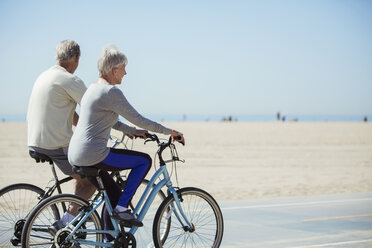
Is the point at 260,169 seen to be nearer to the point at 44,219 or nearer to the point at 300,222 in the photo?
the point at 300,222

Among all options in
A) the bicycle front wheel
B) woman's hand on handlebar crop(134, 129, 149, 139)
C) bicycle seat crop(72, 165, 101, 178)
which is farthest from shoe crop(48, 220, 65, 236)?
woman's hand on handlebar crop(134, 129, 149, 139)

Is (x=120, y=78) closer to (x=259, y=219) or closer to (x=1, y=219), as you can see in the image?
(x=1, y=219)

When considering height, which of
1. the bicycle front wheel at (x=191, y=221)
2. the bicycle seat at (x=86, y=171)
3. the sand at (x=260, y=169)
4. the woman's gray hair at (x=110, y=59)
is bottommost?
the sand at (x=260, y=169)

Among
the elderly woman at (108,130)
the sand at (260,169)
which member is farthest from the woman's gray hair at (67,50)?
the sand at (260,169)

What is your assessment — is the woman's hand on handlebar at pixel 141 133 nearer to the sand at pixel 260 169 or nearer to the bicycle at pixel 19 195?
the bicycle at pixel 19 195

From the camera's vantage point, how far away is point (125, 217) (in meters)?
4.66

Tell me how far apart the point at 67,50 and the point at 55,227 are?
1704mm

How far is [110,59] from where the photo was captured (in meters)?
4.64

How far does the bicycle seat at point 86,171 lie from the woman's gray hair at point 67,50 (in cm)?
114

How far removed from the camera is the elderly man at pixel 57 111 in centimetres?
493

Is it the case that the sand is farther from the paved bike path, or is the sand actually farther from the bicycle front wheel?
the bicycle front wheel

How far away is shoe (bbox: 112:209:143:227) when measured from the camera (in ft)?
15.3

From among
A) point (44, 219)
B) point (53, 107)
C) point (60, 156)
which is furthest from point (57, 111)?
point (44, 219)

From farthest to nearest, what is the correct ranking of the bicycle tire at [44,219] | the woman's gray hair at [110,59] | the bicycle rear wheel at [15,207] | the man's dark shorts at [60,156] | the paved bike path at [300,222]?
1. the paved bike path at [300,222]
2. the man's dark shorts at [60,156]
3. the bicycle rear wheel at [15,207]
4. the woman's gray hair at [110,59]
5. the bicycle tire at [44,219]
